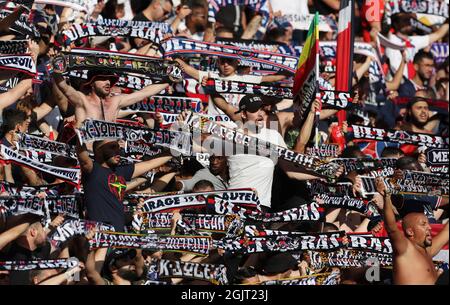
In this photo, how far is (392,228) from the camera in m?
11.9

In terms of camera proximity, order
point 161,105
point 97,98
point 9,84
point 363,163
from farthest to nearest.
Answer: point 363,163, point 161,105, point 9,84, point 97,98

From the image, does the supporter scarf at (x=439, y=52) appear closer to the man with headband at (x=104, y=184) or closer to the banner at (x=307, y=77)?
the banner at (x=307, y=77)

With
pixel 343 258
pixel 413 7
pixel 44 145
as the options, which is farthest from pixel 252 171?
pixel 413 7

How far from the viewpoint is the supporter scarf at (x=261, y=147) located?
1255cm

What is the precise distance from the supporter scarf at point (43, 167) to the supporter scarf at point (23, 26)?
1415 millimetres

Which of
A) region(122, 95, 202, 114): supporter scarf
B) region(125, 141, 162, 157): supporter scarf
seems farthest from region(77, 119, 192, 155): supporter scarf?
region(122, 95, 202, 114): supporter scarf

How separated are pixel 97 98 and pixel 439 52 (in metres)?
7.83

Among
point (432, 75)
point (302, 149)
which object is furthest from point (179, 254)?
point (432, 75)

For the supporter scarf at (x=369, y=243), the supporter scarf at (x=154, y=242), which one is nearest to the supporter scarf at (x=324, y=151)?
the supporter scarf at (x=369, y=243)

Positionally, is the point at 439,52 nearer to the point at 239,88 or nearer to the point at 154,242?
the point at 239,88

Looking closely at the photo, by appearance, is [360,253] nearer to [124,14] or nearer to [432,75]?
[124,14]

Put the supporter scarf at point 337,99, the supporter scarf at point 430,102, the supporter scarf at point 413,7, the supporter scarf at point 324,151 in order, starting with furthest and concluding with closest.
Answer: the supporter scarf at point 413,7, the supporter scarf at point 430,102, the supporter scarf at point 337,99, the supporter scarf at point 324,151

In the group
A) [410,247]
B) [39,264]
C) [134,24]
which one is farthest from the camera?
[134,24]

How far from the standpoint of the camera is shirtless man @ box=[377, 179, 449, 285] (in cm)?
1202
